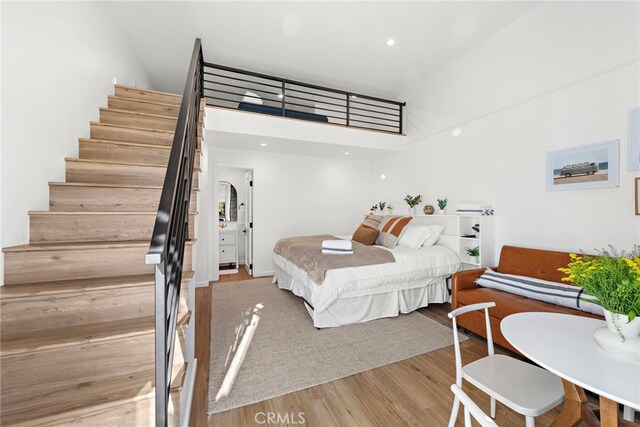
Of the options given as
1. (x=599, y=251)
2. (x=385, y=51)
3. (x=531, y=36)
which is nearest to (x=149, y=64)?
(x=385, y=51)

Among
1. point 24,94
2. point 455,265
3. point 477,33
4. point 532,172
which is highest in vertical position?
point 477,33

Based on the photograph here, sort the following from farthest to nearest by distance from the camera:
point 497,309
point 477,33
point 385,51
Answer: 1. point 385,51
2. point 477,33
3. point 497,309

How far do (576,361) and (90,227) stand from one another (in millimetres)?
2570

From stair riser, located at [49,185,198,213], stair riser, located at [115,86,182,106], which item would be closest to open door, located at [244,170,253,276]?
stair riser, located at [115,86,182,106]

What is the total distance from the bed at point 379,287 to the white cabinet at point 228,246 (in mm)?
2786

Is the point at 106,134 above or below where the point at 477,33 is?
below

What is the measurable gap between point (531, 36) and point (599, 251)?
235 centimetres

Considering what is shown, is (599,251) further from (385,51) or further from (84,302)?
(84,302)

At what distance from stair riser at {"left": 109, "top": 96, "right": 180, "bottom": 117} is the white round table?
12.5 feet

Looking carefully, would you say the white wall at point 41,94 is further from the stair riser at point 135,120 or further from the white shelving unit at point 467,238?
the white shelving unit at point 467,238

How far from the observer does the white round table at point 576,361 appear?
2.77 feet

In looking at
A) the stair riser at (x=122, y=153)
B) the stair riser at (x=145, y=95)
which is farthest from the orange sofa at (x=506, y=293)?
the stair riser at (x=145, y=95)

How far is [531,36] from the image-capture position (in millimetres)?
2795

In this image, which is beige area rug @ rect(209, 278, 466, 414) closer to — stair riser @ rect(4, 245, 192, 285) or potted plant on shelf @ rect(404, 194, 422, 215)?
stair riser @ rect(4, 245, 192, 285)
